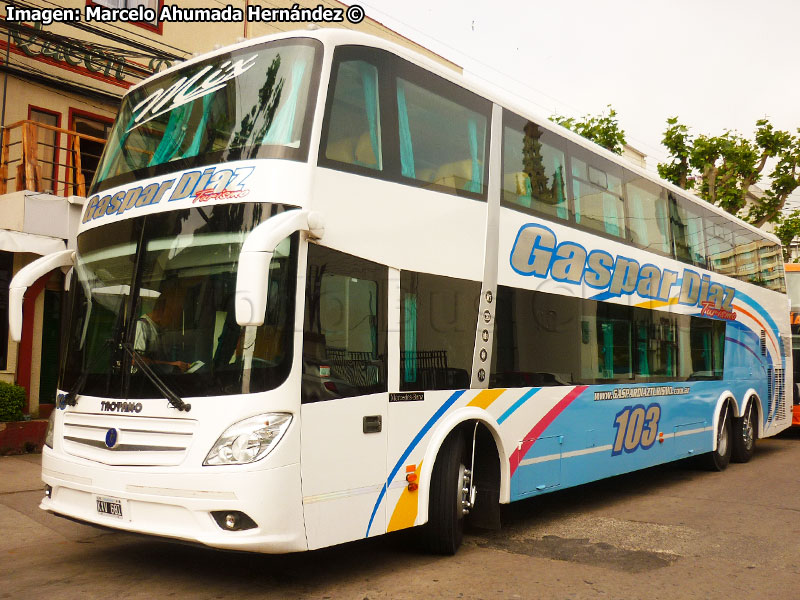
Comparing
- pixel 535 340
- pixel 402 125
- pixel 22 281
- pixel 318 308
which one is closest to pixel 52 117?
pixel 22 281

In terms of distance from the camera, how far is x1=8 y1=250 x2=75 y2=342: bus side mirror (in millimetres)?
5781

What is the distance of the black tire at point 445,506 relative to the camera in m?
6.39

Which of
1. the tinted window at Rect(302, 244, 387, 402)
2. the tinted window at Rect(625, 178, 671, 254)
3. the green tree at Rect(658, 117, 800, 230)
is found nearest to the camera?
the tinted window at Rect(302, 244, 387, 402)

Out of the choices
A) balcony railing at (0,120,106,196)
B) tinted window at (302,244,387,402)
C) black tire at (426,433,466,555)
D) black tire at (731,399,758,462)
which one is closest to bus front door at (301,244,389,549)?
tinted window at (302,244,387,402)

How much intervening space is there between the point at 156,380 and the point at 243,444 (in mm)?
779

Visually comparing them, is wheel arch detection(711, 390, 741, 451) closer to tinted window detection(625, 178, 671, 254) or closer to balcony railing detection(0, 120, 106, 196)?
tinted window detection(625, 178, 671, 254)

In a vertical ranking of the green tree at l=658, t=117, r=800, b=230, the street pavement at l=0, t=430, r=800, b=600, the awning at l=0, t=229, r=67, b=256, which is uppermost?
the green tree at l=658, t=117, r=800, b=230

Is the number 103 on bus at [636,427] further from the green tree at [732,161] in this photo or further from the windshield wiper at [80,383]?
the green tree at [732,161]

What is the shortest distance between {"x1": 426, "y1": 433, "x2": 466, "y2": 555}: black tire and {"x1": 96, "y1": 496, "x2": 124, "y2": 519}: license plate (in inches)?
→ 94.2

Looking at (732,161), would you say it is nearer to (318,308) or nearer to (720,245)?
(720,245)

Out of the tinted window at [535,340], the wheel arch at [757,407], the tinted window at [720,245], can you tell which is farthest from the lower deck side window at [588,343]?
the wheel arch at [757,407]

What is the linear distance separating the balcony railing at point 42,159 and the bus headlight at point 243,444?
28.9ft

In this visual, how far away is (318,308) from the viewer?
5379 millimetres

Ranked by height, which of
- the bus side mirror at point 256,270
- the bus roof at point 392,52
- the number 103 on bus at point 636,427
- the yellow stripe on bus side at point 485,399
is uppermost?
the bus roof at point 392,52
